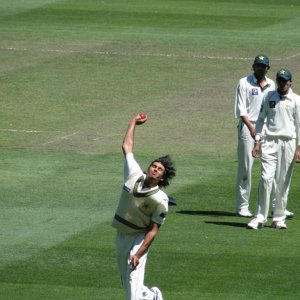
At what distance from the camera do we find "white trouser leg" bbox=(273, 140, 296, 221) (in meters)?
17.9

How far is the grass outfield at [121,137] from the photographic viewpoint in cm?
1552

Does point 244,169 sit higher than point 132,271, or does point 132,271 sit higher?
point 132,271

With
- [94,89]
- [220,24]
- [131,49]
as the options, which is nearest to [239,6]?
[220,24]

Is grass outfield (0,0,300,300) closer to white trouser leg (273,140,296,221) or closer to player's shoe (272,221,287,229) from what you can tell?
Answer: player's shoe (272,221,287,229)

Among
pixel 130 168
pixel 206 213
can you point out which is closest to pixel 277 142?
pixel 206 213

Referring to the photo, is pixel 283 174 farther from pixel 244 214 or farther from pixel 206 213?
pixel 206 213

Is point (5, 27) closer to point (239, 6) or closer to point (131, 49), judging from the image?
point (131, 49)

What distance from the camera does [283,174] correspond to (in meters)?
18.0

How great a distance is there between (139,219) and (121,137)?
1137 centimetres

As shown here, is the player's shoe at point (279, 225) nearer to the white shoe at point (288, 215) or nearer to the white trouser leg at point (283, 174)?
the white trouser leg at point (283, 174)

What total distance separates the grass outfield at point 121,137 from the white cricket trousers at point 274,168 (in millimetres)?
320

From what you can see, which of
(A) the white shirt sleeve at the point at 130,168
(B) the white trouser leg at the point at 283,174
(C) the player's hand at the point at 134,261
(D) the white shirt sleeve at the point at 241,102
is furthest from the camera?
(D) the white shirt sleeve at the point at 241,102

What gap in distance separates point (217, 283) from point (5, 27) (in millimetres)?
23301

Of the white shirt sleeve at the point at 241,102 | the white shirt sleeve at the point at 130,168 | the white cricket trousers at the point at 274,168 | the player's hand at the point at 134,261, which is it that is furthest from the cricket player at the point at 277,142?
the player's hand at the point at 134,261
